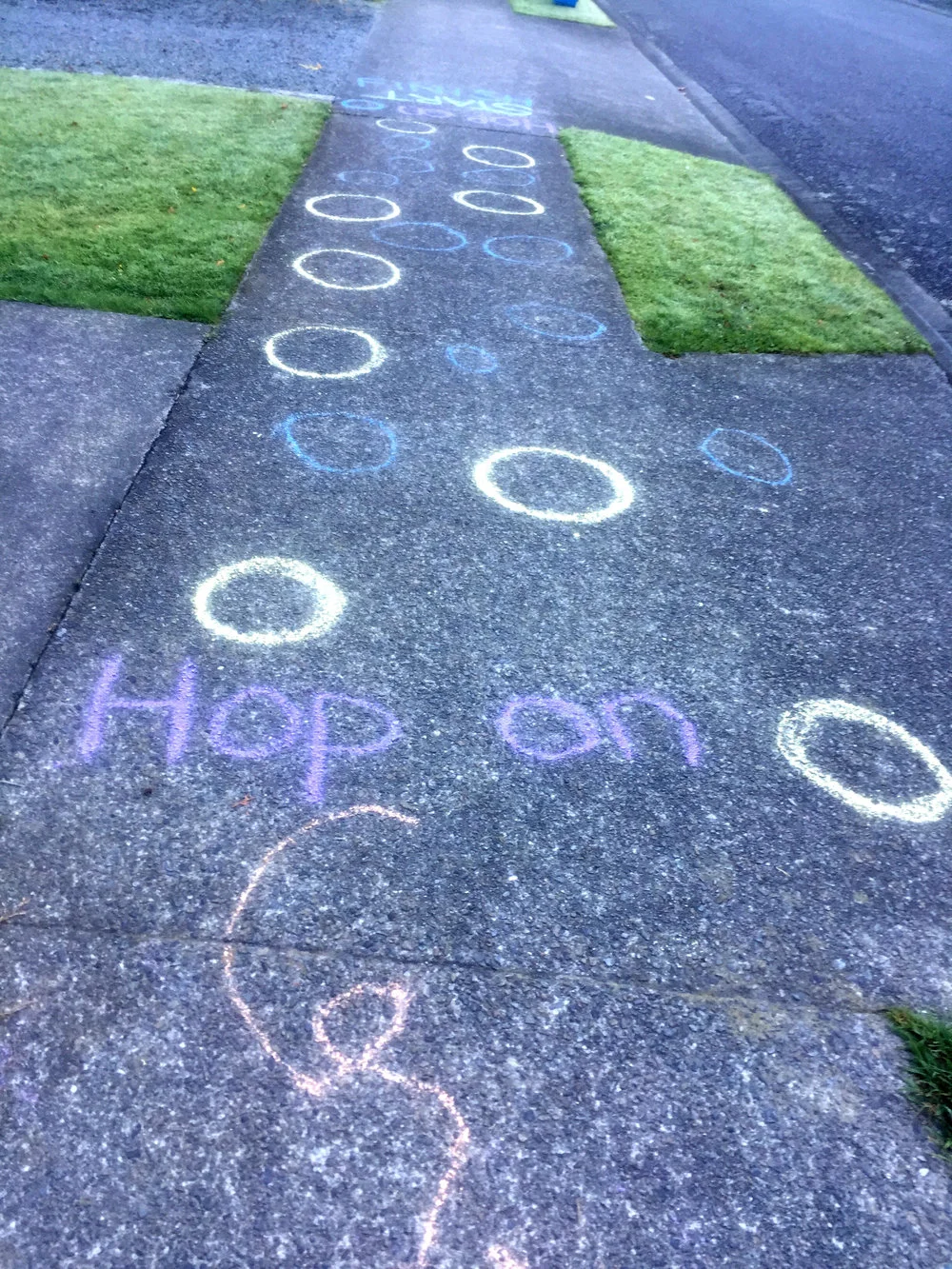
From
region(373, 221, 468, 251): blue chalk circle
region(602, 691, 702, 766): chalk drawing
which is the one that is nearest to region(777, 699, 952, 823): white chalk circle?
region(602, 691, 702, 766): chalk drawing

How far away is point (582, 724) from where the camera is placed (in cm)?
280

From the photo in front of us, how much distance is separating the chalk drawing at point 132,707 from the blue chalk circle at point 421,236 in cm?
394

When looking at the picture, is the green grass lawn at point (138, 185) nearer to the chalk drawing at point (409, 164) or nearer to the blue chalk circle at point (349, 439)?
the chalk drawing at point (409, 164)

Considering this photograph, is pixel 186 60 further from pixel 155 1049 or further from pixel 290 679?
pixel 155 1049

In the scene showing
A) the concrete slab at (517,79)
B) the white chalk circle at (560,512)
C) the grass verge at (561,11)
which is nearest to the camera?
the white chalk circle at (560,512)

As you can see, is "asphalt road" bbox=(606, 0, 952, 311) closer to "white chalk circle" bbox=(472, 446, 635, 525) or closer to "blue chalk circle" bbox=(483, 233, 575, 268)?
"blue chalk circle" bbox=(483, 233, 575, 268)

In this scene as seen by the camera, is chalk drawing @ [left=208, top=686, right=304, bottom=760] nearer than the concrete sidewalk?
No

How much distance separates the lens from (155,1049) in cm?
194

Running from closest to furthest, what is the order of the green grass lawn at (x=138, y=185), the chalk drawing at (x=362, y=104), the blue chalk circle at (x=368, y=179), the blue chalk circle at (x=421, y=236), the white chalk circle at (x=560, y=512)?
the white chalk circle at (x=560, y=512), the green grass lawn at (x=138, y=185), the blue chalk circle at (x=421, y=236), the blue chalk circle at (x=368, y=179), the chalk drawing at (x=362, y=104)

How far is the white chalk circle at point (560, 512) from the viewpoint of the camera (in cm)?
369

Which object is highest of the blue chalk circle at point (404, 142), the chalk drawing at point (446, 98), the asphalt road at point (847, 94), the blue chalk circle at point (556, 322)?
the asphalt road at point (847, 94)

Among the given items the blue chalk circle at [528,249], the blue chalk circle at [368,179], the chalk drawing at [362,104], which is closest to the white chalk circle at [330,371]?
the blue chalk circle at [528,249]

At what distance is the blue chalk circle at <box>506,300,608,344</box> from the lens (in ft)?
16.5

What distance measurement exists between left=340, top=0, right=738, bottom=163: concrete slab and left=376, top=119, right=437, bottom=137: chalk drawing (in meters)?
0.26
